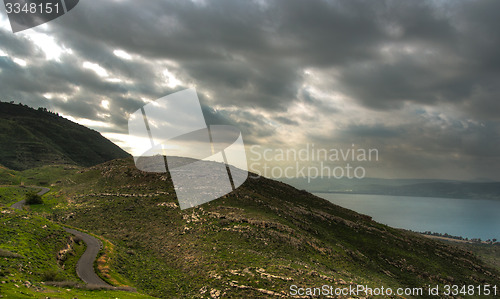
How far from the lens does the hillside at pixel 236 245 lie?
34.2 m

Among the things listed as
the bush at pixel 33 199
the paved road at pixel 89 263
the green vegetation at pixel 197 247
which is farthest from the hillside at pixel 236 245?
the paved road at pixel 89 263

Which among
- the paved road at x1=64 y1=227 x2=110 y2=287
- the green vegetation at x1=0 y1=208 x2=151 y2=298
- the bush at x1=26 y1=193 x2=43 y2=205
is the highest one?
the bush at x1=26 y1=193 x2=43 y2=205

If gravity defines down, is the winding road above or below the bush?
below

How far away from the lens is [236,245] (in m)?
43.8

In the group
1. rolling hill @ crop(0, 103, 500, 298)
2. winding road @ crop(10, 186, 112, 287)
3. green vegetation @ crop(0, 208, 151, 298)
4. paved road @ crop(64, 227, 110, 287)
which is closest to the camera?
green vegetation @ crop(0, 208, 151, 298)

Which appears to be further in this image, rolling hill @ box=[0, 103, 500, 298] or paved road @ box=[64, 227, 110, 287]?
rolling hill @ box=[0, 103, 500, 298]

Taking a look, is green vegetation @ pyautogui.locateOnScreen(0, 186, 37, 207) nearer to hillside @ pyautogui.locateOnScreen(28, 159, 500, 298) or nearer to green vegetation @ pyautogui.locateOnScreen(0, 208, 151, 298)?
hillside @ pyautogui.locateOnScreen(28, 159, 500, 298)

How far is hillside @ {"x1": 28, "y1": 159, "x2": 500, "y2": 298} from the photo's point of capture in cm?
3422

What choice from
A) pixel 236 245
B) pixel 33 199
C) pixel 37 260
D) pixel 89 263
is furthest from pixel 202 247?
pixel 33 199

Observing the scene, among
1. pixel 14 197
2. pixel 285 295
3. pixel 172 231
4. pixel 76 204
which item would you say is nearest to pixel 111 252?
pixel 172 231

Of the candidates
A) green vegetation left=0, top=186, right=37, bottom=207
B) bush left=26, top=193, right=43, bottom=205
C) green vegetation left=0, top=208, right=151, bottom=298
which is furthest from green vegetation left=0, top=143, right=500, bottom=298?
bush left=26, top=193, right=43, bottom=205

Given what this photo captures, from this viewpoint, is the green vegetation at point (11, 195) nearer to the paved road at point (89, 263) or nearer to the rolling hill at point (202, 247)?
the rolling hill at point (202, 247)

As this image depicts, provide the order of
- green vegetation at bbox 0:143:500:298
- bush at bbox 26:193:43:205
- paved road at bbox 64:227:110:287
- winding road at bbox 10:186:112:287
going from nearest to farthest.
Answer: winding road at bbox 10:186:112:287 → paved road at bbox 64:227:110:287 → green vegetation at bbox 0:143:500:298 → bush at bbox 26:193:43:205

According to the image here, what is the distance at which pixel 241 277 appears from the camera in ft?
109
